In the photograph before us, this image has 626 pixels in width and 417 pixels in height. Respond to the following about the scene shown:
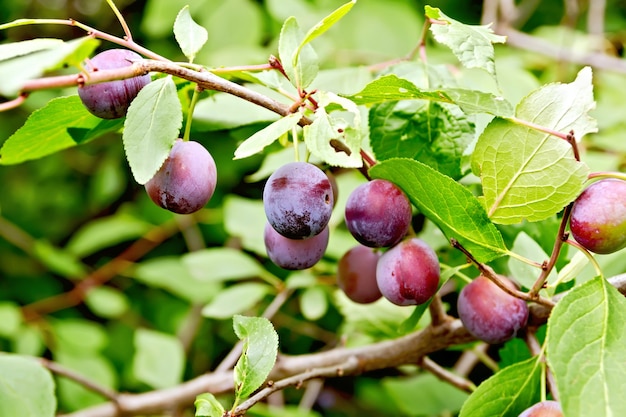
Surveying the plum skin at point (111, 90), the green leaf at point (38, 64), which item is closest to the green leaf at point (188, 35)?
the plum skin at point (111, 90)

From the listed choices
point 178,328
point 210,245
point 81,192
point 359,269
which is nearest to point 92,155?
point 81,192

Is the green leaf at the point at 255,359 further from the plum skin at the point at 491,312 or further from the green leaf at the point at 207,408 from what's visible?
the plum skin at the point at 491,312

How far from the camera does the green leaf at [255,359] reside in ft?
1.97

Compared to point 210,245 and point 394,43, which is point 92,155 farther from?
point 394,43

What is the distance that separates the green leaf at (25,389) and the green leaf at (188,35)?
0.50 metres

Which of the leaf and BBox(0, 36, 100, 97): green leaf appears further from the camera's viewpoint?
the leaf

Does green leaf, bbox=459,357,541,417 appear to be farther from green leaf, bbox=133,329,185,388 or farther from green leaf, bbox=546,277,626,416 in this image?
green leaf, bbox=133,329,185,388

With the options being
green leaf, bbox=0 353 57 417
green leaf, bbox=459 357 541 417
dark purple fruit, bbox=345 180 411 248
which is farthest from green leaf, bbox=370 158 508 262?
green leaf, bbox=0 353 57 417

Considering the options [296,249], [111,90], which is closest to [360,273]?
[296,249]

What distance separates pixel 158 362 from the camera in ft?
4.74

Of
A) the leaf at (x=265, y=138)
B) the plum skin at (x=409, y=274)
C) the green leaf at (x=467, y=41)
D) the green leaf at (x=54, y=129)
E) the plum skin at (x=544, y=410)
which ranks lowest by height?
the plum skin at (x=544, y=410)

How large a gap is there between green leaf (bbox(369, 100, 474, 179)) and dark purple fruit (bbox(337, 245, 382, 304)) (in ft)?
0.38

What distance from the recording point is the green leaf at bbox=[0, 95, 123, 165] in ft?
2.17

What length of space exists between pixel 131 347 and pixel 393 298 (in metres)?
1.57
